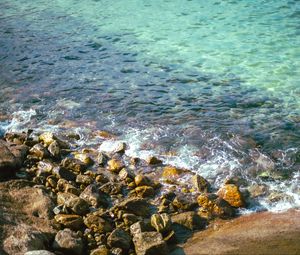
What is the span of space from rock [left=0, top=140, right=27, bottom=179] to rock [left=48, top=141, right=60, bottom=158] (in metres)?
0.82

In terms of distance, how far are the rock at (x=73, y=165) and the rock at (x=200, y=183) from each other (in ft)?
11.1

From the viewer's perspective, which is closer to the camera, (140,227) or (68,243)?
(68,243)

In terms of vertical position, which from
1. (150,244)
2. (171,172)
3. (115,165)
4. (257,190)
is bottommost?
(257,190)

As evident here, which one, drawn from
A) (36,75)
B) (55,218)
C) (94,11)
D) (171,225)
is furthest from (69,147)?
(94,11)

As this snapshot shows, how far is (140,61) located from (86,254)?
1356 centimetres

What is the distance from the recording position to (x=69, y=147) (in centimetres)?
1449

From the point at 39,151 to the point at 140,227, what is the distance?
552 centimetres

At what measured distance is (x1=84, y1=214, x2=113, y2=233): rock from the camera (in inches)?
381

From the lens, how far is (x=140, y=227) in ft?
30.8

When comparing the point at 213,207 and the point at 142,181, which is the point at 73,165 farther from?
the point at 213,207

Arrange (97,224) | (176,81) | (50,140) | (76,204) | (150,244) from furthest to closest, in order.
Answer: (176,81) → (50,140) → (76,204) → (97,224) → (150,244)

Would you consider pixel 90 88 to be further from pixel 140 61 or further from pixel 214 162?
pixel 214 162

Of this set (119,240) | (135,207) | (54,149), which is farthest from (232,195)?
(54,149)

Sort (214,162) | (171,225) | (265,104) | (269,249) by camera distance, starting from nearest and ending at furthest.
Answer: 1. (269,249)
2. (171,225)
3. (214,162)
4. (265,104)
